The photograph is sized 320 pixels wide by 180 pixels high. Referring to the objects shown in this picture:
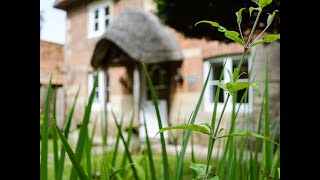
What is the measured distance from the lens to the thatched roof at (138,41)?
22.4ft

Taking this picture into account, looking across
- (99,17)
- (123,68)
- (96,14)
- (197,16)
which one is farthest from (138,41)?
(197,16)

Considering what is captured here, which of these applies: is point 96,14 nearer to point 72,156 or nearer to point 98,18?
point 98,18

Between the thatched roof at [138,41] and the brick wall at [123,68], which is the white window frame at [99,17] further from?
the thatched roof at [138,41]

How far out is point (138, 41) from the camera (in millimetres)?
6953

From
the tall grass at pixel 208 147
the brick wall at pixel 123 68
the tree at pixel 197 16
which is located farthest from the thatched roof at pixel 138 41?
the tall grass at pixel 208 147

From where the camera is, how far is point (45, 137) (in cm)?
48

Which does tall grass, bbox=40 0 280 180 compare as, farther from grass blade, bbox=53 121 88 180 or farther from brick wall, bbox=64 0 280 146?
brick wall, bbox=64 0 280 146

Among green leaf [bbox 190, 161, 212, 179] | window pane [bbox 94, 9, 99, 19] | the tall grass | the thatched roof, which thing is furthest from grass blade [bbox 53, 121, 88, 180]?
window pane [bbox 94, 9, 99, 19]
